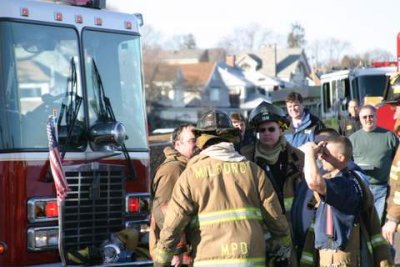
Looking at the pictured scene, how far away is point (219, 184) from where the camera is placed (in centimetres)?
496

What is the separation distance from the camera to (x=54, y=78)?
23.1ft

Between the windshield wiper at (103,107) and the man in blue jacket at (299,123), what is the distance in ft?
5.03

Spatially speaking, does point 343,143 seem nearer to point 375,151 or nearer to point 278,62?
point 375,151

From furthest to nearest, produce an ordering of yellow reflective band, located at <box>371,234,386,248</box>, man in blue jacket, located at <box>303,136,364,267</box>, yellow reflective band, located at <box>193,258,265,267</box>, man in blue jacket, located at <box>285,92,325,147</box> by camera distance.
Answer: man in blue jacket, located at <box>285,92,325,147</box> < yellow reflective band, located at <box>371,234,386,248</box> < man in blue jacket, located at <box>303,136,364,267</box> < yellow reflective band, located at <box>193,258,265,267</box>

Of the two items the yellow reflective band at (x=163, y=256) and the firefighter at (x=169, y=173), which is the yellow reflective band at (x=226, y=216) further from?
the firefighter at (x=169, y=173)

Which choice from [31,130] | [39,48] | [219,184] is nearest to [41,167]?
[31,130]

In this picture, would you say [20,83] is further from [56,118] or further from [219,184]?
[219,184]

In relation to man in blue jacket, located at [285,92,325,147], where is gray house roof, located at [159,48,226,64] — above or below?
above

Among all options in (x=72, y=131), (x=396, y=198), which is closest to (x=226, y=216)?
(x=396, y=198)

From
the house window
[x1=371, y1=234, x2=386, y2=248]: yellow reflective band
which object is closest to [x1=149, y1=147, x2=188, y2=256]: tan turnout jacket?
[x1=371, y1=234, x2=386, y2=248]: yellow reflective band

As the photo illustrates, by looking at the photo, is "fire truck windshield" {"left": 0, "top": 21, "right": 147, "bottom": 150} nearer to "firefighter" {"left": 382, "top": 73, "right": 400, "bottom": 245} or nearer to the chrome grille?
the chrome grille

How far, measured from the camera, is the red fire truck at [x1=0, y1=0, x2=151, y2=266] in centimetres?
664

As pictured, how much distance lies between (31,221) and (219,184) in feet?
7.44

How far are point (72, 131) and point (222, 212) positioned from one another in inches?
96.8
